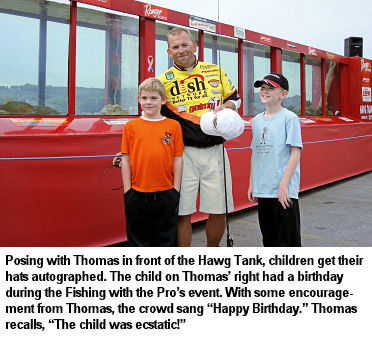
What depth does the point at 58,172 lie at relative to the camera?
260 centimetres

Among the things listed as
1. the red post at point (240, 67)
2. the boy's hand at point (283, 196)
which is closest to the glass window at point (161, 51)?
the red post at point (240, 67)

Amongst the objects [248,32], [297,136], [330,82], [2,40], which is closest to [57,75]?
[2,40]

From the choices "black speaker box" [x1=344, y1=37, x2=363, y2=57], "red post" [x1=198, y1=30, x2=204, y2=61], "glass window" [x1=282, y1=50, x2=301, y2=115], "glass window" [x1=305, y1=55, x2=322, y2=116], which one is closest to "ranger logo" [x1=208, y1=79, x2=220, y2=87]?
"red post" [x1=198, y1=30, x2=204, y2=61]

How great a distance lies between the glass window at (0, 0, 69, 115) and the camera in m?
2.81

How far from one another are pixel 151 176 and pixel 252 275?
0.68 metres

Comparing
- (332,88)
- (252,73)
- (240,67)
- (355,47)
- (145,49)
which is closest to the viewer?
(145,49)

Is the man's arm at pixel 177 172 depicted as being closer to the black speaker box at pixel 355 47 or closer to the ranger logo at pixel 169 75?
the ranger logo at pixel 169 75

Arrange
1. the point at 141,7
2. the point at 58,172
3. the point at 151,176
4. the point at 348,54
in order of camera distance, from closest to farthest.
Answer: the point at 151,176
the point at 58,172
the point at 141,7
the point at 348,54

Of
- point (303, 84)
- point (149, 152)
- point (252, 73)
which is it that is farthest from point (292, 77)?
point (149, 152)

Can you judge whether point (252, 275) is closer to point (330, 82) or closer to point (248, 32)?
point (248, 32)

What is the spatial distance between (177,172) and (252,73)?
121 inches

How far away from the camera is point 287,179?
78.8 inches

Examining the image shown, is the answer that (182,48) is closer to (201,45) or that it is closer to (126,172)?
(126,172)

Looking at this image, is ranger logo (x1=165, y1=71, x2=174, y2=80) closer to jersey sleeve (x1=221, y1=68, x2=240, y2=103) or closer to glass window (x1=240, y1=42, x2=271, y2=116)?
jersey sleeve (x1=221, y1=68, x2=240, y2=103)
